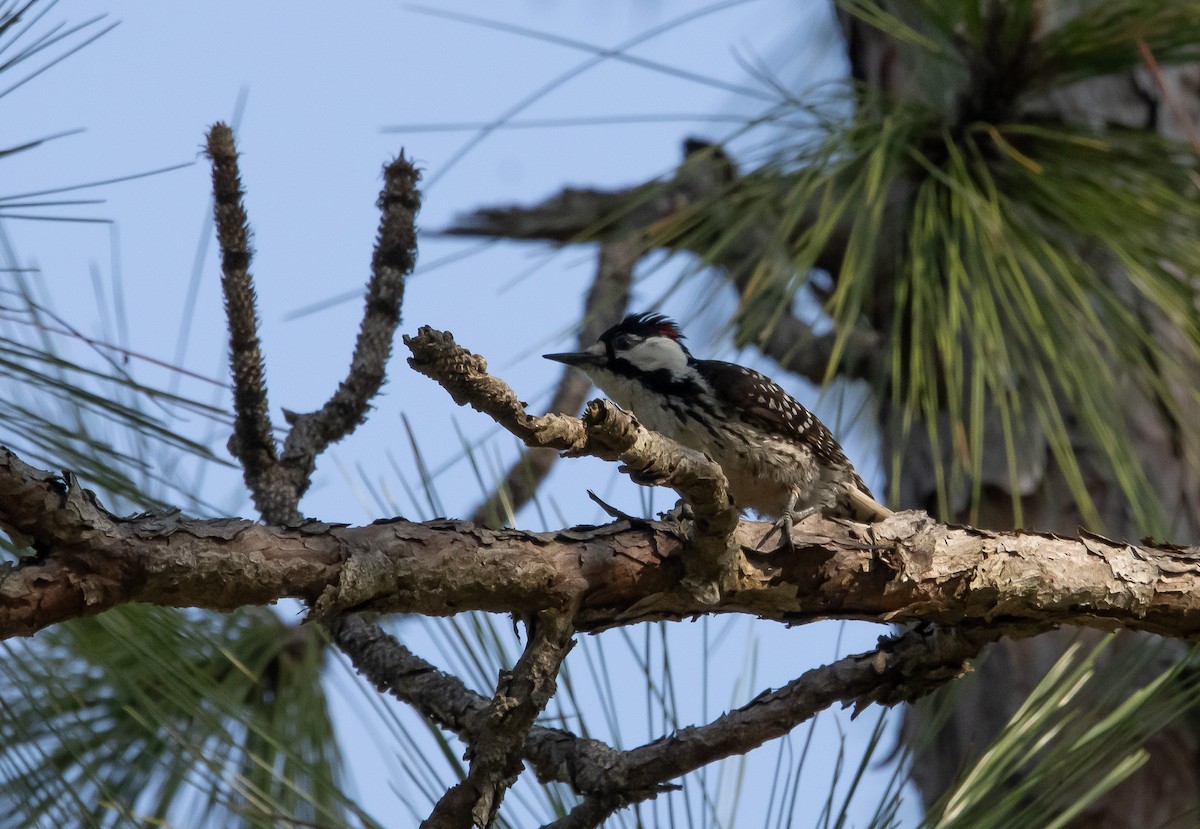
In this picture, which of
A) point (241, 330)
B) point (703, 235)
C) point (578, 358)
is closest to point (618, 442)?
point (241, 330)

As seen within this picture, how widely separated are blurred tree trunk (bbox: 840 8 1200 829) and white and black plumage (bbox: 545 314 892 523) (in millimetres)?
265

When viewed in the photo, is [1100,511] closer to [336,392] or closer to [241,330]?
[336,392]

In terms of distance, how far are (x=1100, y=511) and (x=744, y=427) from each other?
110cm

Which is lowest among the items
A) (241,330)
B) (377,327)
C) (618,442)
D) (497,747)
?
(497,747)

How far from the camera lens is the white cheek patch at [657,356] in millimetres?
3319

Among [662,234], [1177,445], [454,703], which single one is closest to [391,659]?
[454,703]

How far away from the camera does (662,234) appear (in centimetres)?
308

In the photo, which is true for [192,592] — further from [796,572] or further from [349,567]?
[796,572]

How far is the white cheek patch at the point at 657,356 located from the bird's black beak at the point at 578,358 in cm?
11

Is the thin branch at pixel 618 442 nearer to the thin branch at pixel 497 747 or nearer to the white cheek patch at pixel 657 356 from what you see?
the thin branch at pixel 497 747

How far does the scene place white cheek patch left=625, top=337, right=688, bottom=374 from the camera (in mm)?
3319

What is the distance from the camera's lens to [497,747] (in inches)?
61.1

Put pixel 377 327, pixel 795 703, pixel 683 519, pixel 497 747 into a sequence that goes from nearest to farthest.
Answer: pixel 497 747 → pixel 683 519 → pixel 795 703 → pixel 377 327

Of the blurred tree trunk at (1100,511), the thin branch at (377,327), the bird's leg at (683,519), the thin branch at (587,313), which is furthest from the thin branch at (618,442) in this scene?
the blurred tree trunk at (1100,511)
